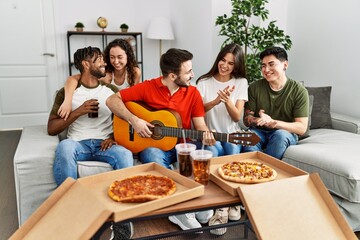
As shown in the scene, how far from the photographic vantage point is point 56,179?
6.49 feet

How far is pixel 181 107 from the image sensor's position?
2125 millimetres

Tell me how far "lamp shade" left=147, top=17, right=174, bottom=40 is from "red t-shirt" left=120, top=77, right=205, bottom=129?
2486 millimetres

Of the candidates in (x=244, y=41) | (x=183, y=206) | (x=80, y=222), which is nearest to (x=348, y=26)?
(x=244, y=41)

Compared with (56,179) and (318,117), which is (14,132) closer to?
(56,179)

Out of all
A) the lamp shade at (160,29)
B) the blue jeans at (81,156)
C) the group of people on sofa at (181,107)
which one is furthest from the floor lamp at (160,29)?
the blue jeans at (81,156)

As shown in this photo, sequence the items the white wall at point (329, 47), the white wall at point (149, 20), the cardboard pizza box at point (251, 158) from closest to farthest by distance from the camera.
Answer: the cardboard pizza box at point (251, 158)
the white wall at point (329, 47)
the white wall at point (149, 20)

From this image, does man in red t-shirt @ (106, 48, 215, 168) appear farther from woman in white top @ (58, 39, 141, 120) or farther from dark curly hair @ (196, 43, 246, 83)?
woman in white top @ (58, 39, 141, 120)

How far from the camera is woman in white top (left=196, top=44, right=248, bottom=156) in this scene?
2.31 m

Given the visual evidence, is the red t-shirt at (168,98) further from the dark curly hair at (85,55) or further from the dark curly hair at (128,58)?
the dark curly hair at (128,58)

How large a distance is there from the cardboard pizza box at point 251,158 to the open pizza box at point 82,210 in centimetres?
13

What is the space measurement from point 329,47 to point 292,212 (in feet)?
8.12

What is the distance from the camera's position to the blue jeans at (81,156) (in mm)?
1943

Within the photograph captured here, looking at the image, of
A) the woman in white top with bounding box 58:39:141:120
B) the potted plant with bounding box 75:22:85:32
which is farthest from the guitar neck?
the potted plant with bounding box 75:22:85:32

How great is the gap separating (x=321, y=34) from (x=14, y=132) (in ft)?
12.6
